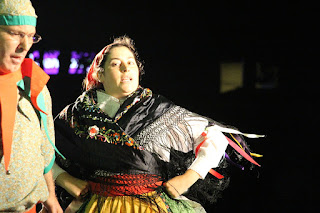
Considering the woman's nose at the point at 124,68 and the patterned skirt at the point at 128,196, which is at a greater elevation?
the woman's nose at the point at 124,68

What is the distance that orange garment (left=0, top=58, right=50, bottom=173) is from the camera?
128 centimetres

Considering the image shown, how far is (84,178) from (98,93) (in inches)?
12.1

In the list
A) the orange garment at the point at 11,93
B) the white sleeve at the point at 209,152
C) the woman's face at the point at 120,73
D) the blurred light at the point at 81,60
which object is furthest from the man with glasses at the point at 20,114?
the blurred light at the point at 81,60

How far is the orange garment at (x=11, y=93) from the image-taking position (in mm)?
1284

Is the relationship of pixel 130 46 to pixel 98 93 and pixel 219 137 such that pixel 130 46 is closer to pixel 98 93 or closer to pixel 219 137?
pixel 98 93

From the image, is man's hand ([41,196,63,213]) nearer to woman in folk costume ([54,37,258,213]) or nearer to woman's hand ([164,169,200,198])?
woman in folk costume ([54,37,258,213])

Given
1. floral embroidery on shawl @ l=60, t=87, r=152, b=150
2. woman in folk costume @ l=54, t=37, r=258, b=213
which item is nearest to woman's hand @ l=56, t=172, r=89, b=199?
woman in folk costume @ l=54, t=37, r=258, b=213

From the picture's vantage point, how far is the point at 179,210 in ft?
5.56

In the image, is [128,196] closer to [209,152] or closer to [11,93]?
[209,152]

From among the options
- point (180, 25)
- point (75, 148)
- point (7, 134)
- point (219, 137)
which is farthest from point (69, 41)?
point (7, 134)

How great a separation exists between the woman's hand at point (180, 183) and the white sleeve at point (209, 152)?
22 mm

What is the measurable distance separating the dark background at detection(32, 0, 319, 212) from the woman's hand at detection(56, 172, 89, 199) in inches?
25.3

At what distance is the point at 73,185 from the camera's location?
169 centimetres

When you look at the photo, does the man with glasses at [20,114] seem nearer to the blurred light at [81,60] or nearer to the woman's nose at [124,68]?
the woman's nose at [124,68]
